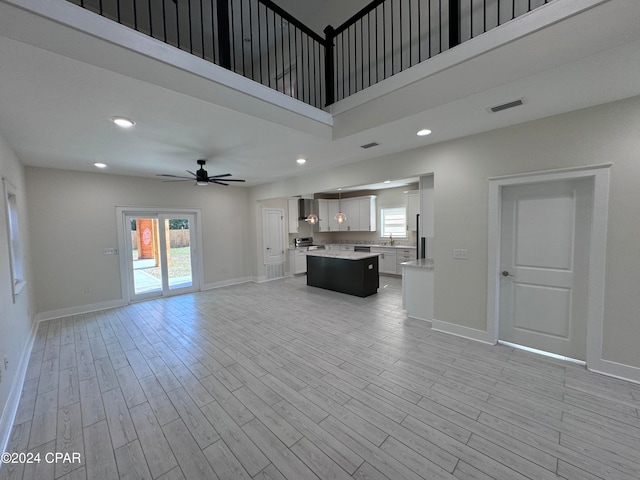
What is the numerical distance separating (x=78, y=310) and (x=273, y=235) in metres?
4.61

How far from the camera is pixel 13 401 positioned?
7.45 feet

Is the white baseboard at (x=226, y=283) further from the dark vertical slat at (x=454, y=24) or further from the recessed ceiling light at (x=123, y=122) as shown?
the dark vertical slat at (x=454, y=24)

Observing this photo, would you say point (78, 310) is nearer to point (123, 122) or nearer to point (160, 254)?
point (160, 254)

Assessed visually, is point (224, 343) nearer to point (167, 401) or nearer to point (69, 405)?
point (167, 401)

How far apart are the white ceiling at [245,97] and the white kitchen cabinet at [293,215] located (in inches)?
173

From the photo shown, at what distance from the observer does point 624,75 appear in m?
2.00

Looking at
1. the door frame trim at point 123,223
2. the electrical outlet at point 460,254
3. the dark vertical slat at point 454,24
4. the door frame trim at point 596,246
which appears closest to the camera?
the dark vertical slat at point 454,24

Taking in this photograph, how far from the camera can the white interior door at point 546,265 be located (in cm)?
279

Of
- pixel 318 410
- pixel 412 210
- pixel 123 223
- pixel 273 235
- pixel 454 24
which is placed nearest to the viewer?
pixel 318 410

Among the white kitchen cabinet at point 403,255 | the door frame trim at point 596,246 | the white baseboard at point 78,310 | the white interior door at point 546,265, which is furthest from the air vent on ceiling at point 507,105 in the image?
the white baseboard at point 78,310

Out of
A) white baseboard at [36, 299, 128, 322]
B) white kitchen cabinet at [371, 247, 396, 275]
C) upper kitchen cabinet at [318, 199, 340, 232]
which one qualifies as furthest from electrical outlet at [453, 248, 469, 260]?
white baseboard at [36, 299, 128, 322]

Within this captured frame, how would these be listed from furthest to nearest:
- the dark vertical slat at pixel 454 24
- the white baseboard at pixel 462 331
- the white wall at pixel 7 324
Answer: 1. the white baseboard at pixel 462 331
2. the dark vertical slat at pixel 454 24
3. the white wall at pixel 7 324

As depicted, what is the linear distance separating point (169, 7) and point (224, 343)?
6.30 m

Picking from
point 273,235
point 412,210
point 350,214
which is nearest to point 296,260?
point 273,235
